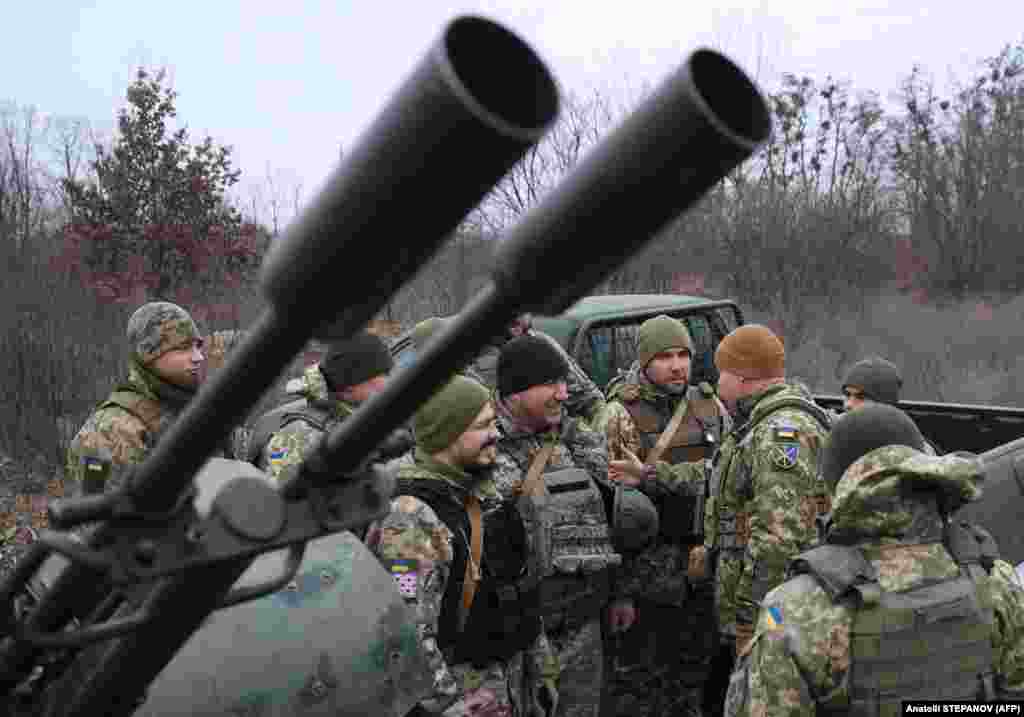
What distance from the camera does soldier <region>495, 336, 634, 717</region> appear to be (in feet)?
12.7

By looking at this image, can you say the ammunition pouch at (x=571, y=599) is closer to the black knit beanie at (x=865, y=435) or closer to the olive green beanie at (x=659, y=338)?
the black knit beanie at (x=865, y=435)

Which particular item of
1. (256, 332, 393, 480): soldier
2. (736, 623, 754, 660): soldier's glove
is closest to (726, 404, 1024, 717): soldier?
(736, 623, 754, 660): soldier's glove

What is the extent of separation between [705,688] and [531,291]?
14.7 ft

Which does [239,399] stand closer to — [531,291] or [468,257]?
[531,291]

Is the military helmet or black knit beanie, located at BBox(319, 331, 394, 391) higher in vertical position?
black knit beanie, located at BBox(319, 331, 394, 391)

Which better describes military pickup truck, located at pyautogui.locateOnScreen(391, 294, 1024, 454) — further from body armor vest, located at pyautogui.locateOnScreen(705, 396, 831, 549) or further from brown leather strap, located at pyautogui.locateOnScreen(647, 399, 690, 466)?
body armor vest, located at pyautogui.locateOnScreen(705, 396, 831, 549)

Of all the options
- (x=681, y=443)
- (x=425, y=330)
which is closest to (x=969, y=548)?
(x=681, y=443)

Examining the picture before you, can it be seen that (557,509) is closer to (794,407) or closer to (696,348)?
(794,407)

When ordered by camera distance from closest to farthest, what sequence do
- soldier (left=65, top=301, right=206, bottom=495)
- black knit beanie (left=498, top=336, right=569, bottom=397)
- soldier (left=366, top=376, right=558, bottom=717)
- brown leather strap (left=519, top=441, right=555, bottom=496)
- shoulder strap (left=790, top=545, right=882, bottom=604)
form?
shoulder strap (left=790, top=545, right=882, bottom=604) < soldier (left=366, top=376, right=558, bottom=717) < brown leather strap (left=519, top=441, right=555, bottom=496) < black knit beanie (left=498, top=336, right=569, bottom=397) < soldier (left=65, top=301, right=206, bottom=495)

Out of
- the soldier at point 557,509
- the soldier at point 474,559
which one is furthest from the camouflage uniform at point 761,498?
the soldier at point 474,559

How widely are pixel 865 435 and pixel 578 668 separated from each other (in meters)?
1.82

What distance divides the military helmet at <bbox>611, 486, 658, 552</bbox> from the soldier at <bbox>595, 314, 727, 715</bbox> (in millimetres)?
686

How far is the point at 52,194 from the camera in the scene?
476 inches

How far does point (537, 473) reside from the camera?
3992mm
